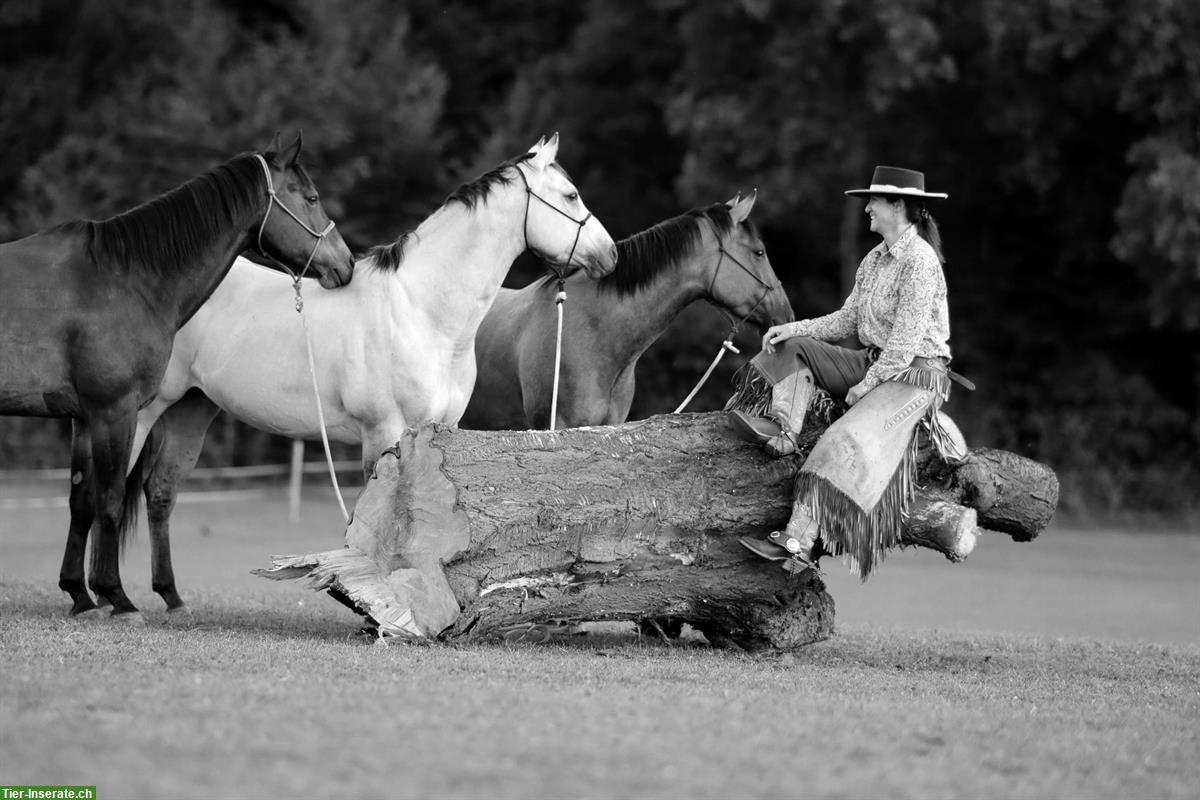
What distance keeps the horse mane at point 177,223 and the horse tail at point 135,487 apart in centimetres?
151

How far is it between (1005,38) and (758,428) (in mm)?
16113

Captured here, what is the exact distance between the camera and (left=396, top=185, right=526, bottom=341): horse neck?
830 centimetres

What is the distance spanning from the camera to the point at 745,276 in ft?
30.4

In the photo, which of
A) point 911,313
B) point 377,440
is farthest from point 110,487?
point 911,313

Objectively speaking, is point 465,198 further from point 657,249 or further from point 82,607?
point 82,607

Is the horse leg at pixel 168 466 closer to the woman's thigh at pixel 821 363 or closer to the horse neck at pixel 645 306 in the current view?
the horse neck at pixel 645 306

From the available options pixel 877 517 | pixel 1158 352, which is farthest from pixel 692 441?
pixel 1158 352

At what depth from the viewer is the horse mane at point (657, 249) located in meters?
9.09

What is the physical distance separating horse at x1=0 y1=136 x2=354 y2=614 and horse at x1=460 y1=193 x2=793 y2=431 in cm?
140

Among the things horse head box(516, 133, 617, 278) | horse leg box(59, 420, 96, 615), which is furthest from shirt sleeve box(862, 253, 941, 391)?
horse leg box(59, 420, 96, 615)

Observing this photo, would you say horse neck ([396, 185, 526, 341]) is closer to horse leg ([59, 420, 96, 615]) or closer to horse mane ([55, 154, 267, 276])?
horse mane ([55, 154, 267, 276])

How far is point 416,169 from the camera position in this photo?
88.2 ft

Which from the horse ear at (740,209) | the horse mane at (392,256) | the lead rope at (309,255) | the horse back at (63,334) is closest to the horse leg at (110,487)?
the horse back at (63,334)

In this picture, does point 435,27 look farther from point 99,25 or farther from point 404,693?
point 404,693
